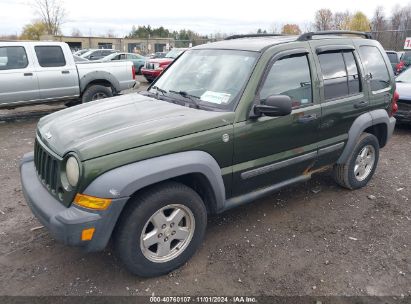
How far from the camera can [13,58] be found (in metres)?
7.96

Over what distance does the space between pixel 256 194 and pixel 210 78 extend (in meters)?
1.23

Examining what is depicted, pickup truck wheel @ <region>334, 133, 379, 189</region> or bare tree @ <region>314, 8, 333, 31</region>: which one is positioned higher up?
bare tree @ <region>314, 8, 333, 31</region>

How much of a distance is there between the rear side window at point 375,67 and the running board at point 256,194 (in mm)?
1573

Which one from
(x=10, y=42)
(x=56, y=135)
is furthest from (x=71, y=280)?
(x=10, y=42)

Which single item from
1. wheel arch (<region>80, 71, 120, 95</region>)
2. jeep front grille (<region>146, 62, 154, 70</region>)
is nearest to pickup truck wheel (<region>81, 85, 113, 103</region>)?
wheel arch (<region>80, 71, 120, 95</region>)

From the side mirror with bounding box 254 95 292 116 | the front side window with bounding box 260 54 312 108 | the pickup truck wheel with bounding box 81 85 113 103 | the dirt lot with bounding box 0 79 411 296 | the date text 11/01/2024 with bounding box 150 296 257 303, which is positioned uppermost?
the front side window with bounding box 260 54 312 108

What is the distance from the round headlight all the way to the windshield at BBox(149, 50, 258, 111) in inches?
49.8

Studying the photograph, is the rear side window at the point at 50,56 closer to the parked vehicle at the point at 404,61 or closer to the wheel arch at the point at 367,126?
the wheel arch at the point at 367,126

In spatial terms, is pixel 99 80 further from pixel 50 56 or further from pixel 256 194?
pixel 256 194

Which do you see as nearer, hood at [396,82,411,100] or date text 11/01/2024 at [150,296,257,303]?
date text 11/01/2024 at [150,296,257,303]

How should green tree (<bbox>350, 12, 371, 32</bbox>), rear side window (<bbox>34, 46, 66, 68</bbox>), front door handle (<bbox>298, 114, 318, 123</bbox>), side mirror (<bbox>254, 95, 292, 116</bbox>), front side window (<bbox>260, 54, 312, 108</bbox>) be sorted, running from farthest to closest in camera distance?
1. green tree (<bbox>350, 12, 371, 32</bbox>)
2. rear side window (<bbox>34, 46, 66, 68</bbox>)
3. front door handle (<bbox>298, 114, 318, 123</bbox>)
4. front side window (<bbox>260, 54, 312, 108</bbox>)
5. side mirror (<bbox>254, 95, 292, 116</bbox>)

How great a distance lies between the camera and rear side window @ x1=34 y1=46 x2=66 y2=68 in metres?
8.27

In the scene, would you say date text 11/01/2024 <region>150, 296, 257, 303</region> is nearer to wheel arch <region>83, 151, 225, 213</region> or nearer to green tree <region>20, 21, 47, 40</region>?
wheel arch <region>83, 151, 225, 213</region>

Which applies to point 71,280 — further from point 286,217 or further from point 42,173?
point 286,217
